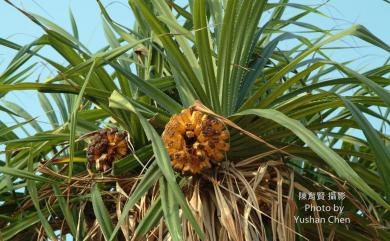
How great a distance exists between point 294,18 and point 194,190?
773mm

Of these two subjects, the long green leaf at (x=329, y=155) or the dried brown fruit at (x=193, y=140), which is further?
the dried brown fruit at (x=193, y=140)

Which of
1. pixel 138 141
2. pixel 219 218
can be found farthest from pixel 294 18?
pixel 219 218

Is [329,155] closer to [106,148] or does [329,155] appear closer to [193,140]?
[193,140]

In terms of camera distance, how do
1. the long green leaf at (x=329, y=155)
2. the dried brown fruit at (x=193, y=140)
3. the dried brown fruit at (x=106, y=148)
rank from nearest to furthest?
the long green leaf at (x=329, y=155), the dried brown fruit at (x=193, y=140), the dried brown fruit at (x=106, y=148)

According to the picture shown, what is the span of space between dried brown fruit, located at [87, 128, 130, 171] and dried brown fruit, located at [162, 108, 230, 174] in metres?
0.22

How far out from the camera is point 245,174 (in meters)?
1.88

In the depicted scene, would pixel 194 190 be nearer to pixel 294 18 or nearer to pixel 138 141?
pixel 138 141

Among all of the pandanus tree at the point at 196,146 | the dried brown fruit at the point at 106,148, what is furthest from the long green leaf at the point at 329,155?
the dried brown fruit at the point at 106,148

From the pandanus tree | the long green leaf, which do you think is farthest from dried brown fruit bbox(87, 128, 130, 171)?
the long green leaf

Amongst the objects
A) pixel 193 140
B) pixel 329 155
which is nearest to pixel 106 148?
pixel 193 140

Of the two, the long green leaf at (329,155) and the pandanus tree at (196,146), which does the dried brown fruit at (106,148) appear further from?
the long green leaf at (329,155)

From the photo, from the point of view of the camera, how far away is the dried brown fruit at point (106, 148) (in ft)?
6.40

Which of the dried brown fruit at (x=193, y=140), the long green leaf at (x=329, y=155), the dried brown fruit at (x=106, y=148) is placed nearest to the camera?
the long green leaf at (x=329, y=155)

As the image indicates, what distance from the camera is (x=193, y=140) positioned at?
177 centimetres
